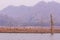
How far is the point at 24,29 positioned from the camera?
1391cm

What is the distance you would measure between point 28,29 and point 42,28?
87 cm

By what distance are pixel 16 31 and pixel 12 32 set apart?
263 millimetres

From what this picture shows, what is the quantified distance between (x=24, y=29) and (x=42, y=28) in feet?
3.66

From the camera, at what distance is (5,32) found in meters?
14.0

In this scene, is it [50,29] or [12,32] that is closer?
[50,29]

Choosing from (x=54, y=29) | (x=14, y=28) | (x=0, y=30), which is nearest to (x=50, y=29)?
(x=54, y=29)

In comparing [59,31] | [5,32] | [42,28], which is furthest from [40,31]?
[5,32]

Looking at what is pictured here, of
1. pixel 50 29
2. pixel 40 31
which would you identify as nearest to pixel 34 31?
pixel 40 31

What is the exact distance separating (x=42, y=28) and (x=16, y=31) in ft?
5.55

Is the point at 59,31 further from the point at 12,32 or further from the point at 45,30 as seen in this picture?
the point at 12,32

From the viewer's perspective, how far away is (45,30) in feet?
45.5

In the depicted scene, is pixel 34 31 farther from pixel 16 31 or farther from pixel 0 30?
pixel 0 30

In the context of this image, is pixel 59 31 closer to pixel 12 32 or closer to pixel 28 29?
pixel 28 29

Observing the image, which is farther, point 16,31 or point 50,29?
point 16,31
